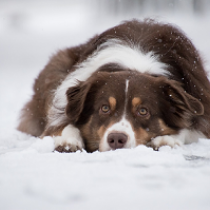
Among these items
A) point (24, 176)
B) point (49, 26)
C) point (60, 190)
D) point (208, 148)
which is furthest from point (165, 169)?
point (49, 26)

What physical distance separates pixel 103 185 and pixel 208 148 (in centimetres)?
207

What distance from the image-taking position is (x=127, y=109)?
4094 mm

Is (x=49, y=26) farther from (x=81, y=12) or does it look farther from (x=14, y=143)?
(x=14, y=143)

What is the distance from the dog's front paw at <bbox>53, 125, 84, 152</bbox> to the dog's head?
0.15 metres

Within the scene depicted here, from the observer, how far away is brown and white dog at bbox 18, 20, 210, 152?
4129 millimetres

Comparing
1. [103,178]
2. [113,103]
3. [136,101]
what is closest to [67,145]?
[113,103]

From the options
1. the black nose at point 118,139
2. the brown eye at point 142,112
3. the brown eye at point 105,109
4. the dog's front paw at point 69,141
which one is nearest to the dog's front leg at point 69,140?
the dog's front paw at point 69,141

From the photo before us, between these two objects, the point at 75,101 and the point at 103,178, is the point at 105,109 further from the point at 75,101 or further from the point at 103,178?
the point at 103,178

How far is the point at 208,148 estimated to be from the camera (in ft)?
13.5

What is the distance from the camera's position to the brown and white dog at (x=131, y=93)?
413 cm

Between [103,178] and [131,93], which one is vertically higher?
[131,93]

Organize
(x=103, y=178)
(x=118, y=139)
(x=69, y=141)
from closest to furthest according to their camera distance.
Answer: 1. (x=103, y=178)
2. (x=118, y=139)
3. (x=69, y=141)

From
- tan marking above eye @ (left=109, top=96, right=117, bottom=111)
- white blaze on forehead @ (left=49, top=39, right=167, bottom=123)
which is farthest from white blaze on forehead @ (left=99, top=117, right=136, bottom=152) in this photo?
white blaze on forehead @ (left=49, top=39, right=167, bottom=123)

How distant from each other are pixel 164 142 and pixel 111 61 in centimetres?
146
